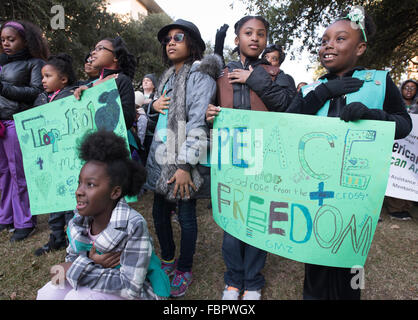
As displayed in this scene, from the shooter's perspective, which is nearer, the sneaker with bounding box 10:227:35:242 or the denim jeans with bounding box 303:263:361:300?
the denim jeans with bounding box 303:263:361:300

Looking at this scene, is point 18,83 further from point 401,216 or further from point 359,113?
point 401,216

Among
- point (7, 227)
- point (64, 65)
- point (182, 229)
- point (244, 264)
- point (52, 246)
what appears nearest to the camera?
point (244, 264)

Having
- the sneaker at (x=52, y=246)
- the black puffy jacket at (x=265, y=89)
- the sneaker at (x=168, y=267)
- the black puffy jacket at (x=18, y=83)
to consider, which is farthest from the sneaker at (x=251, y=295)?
the black puffy jacket at (x=18, y=83)

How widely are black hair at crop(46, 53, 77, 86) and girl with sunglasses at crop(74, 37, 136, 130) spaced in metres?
0.53

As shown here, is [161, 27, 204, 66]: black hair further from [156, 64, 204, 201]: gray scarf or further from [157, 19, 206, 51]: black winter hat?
[156, 64, 204, 201]: gray scarf

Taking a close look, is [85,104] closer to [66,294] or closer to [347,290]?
[66,294]

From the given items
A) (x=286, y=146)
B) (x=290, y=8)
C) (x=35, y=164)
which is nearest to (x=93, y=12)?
(x=290, y=8)

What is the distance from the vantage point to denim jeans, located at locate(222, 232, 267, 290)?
2180 millimetres

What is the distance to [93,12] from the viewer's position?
11.2 m

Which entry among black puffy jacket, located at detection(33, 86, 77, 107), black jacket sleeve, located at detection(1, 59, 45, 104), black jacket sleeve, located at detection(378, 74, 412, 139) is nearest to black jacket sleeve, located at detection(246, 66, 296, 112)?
black jacket sleeve, located at detection(378, 74, 412, 139)

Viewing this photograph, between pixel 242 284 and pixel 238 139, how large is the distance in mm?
1227

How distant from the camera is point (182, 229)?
2.34 meters

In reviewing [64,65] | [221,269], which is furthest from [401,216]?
[64,65]

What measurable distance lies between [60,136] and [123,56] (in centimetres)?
97
